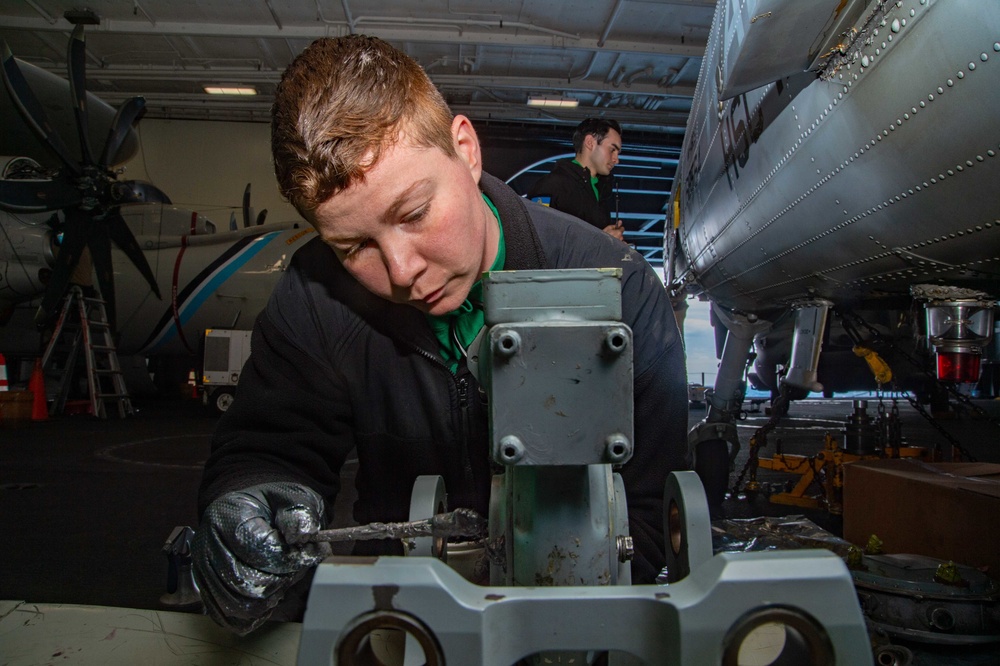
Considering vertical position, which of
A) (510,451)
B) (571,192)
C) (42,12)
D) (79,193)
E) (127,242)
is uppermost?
(42,12)

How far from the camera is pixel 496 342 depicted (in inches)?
21.7

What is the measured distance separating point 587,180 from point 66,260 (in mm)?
6172

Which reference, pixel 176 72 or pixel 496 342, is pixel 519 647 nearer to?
pixel 496 342

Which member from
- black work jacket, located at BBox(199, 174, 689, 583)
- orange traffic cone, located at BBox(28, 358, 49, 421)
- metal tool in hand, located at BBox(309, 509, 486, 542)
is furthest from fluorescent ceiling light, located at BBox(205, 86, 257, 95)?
metal tool in hand, located at BBox(309, 509, 486, 542)

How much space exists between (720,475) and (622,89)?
720 cm

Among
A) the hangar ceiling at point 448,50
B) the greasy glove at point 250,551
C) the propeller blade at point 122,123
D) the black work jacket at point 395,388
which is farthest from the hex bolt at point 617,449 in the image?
the propeller blade at point 122,123

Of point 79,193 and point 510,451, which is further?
point 79,193

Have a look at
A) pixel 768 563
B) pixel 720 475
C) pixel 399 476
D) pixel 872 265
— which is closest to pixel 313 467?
pixel 399 476

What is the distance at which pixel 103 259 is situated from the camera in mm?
6980

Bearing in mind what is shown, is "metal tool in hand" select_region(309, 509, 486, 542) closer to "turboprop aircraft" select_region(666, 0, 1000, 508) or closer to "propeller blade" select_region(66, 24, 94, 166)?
"turboprop aircraft" select_region(666, 0, 1000, 508)

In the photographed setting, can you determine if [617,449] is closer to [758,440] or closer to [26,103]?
[758,440]

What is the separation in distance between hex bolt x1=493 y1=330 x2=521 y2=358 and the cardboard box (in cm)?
199

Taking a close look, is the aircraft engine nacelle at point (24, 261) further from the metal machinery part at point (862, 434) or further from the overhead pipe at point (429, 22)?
the metal machinery part at point (862, 434)

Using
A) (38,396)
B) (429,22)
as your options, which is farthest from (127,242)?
(429,22)
